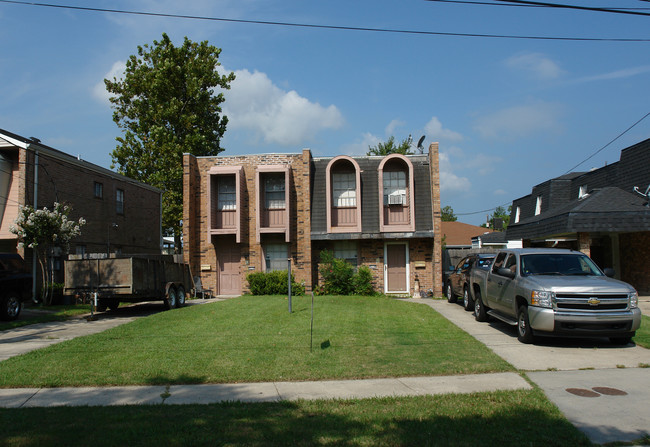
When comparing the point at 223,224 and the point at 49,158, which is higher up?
the point at 49,158

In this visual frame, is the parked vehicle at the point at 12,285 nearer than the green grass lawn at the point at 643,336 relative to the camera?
No

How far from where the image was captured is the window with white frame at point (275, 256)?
22500 millimetres

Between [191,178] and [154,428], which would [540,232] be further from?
[154,428]

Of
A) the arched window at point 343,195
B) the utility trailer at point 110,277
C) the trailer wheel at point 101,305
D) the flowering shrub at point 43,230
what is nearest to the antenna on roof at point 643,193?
the arched window at point 343,195

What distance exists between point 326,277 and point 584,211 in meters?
10.1

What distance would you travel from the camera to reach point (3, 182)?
20.5 m

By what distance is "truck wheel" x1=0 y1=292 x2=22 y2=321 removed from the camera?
48.0 feet

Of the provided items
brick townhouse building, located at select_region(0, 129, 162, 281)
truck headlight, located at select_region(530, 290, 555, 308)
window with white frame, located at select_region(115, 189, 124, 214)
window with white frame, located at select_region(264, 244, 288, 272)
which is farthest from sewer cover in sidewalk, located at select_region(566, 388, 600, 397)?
window with white frame, located at select_region(115, 189, 124, 214)

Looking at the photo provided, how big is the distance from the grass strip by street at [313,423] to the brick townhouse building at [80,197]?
17.2 meters

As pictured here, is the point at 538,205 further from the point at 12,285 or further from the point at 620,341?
the point at 12,285

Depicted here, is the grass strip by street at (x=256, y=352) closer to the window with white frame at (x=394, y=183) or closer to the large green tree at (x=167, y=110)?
the window with white frame at (x=394, y=183)

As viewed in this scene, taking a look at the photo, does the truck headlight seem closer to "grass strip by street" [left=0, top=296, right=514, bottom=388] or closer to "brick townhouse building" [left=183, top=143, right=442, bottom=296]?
"grass strip by street" [left=0, top=296, right=514, bottom=388]

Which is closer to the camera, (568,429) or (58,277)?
(568,429)

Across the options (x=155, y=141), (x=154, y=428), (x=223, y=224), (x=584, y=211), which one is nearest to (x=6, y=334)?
(x=154, y=428)
